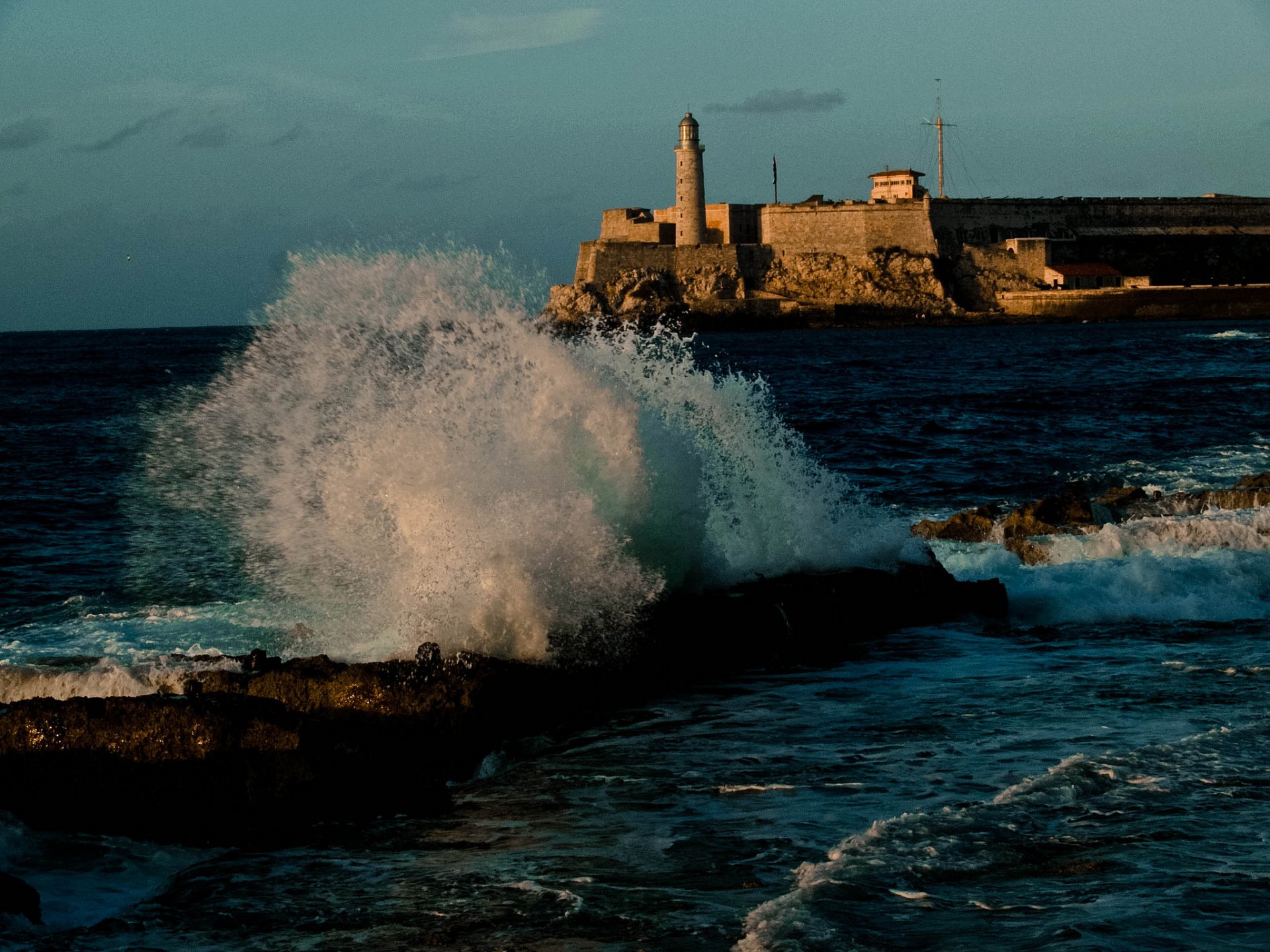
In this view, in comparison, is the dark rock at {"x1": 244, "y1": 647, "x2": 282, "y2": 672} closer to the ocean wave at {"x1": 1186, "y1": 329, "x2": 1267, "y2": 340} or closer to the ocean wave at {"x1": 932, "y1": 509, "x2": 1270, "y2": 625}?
the ocean wave at {"x1": 932, "y1": 509, "x2": 1270, "y2": 625}

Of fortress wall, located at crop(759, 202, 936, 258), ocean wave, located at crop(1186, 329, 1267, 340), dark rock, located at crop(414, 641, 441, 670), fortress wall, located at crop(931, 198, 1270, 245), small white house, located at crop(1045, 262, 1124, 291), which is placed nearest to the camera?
dark rock, located at crop(414, 641, 441, 670)

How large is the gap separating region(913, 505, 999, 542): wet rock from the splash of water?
1.65 meters

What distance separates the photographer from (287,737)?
18.9 ft

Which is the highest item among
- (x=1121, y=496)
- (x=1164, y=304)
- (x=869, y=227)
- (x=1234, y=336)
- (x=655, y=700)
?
(x=869, y=227)

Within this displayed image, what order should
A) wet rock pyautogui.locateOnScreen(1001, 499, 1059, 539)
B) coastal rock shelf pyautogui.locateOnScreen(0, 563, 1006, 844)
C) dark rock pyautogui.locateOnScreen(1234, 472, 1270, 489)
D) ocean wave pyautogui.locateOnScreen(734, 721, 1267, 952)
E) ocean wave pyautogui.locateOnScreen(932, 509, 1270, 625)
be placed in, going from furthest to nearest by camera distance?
dark rock pyautogui.locateOnScreen(1234, 472, 1270, 489) < wet rock pyautogui.locateOnScreen(1001, 499, 1059, 539) < ocean wave pyautogui.locateOnScreen(932, 509, 1270, 625) < coastal rock shelf pyautogui.locateOnScreen(0, 563, 1006, 844) < ocean wave pyautogui.locateOnScreen(734, 721, 1267, 952)

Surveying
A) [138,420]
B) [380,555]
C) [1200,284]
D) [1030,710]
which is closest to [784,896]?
[1030,710]

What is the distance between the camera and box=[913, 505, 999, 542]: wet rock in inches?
479

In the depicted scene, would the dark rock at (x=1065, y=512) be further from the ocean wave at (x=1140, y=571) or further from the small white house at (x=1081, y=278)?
the small white house at (x=1081, y=278)

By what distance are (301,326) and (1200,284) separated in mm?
71516

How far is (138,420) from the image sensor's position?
2894 cm

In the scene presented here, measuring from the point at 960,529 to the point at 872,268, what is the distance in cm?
6234

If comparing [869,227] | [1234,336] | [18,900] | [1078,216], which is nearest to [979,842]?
[18,900]

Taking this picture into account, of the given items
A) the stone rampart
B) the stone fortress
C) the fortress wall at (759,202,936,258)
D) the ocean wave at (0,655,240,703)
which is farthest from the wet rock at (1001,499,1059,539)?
the fortress wall at (759,202,936,258)

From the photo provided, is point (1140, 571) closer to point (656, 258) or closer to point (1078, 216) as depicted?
point (656, 258)
